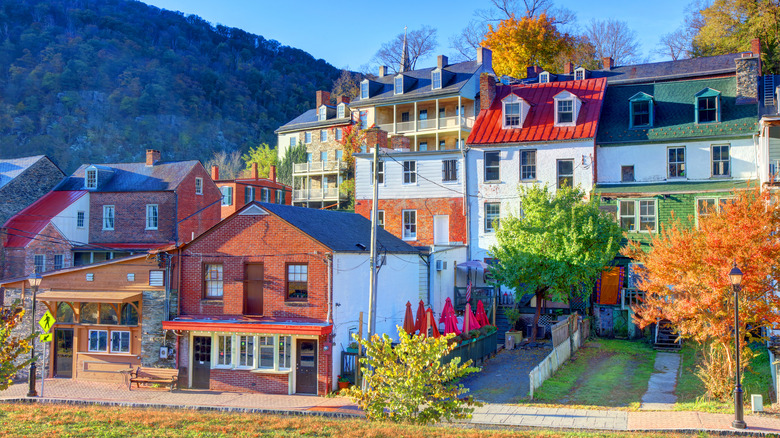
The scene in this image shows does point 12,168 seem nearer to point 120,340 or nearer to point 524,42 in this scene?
point 120,340

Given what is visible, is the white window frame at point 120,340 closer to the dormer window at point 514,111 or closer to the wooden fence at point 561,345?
the wooden fence at point 561,345

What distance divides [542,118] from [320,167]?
24.1 metres

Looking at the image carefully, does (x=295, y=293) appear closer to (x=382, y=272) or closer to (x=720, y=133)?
(x=382, y=272)

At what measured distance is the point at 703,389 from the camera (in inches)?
774

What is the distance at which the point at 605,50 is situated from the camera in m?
64.8

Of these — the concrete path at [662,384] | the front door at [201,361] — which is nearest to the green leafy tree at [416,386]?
the concrete path at [662,384]

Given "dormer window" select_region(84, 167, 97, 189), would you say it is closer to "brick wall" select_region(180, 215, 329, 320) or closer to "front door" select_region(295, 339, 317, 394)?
"brick wall" select_region(180, 215, 329, 320)

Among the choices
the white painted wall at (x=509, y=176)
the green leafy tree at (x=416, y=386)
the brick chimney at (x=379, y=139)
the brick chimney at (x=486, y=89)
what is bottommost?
the green leafy tree at (x=416, y=386)

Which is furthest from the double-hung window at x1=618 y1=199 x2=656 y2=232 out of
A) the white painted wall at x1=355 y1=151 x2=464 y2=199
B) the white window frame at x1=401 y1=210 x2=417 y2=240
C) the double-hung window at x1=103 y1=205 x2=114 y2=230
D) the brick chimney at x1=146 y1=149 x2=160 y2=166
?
the double-hung window at x1=103 y1=205 x2=114 y2=230

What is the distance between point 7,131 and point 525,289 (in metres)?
89.7

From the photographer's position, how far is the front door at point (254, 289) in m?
23.3

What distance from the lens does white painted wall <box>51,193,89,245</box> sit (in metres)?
41.4

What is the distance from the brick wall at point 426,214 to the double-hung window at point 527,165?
3862 millimetres

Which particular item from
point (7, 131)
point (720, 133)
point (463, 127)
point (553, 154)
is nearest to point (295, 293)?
point (553, 154)
